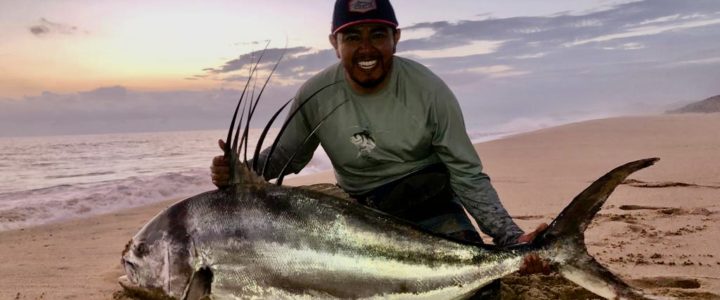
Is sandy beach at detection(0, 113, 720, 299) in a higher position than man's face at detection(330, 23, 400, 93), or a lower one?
lower

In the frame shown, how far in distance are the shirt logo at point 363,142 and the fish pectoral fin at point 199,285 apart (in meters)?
1.31

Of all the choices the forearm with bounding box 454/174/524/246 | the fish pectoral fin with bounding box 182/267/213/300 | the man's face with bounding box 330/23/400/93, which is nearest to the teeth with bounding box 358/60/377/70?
the man's face with bounding box 330/23/400/93

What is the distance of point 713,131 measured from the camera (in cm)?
1279

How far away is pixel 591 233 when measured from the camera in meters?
5.02

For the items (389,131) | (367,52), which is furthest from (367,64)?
(389,131)

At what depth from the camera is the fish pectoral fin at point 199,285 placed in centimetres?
245

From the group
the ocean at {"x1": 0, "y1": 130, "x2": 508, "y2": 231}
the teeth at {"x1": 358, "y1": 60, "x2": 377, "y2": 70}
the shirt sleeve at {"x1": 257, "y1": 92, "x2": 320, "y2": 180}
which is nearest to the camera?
the teeth at {"x1": 358, "y1": 60, "x2": 377, "y2": 70}

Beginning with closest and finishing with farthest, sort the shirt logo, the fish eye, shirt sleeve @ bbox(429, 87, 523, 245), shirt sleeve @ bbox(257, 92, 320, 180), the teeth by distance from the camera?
the fish eye < shirt sleeve @ bbox(429, 87, 523, 245) < the teeth < the shirt logo < shirt sleeve @ bbox(257, 92, 320, 180)

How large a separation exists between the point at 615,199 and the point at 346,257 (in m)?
4.75

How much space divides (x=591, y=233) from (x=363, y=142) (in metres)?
2.54

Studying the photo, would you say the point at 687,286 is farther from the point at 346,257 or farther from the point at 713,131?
the point at 713,131

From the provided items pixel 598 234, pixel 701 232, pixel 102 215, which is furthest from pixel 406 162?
pixel 102 215

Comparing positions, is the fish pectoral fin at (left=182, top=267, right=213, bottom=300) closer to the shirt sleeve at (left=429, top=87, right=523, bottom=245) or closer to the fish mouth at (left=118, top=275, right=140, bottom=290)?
the fish mouth at (left=118, top=275, right=140, bottom=290)

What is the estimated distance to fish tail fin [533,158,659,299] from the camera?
2439mm
